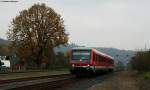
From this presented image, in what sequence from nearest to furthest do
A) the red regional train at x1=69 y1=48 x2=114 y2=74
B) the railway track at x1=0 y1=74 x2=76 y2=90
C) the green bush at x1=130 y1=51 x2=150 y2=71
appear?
the railway track at x1=0 y1=74 x2=76 y2=90 → the red regional train at x1=69 y1=48 x2=114 y2=74 → the green bush at x1=130 y1=51 x2=150 y2=71

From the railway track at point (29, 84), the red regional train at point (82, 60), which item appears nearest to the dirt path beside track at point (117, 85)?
the railway track at point (29, 84)

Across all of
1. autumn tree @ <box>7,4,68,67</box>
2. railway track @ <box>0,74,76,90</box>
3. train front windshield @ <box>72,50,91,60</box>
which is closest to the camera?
railway track @ <box>0,74,76,90</box>

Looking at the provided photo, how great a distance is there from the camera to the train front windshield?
45312 mm

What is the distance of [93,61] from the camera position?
4616cm

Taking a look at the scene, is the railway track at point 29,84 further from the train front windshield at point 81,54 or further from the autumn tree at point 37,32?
the autumn tree at point 37,32

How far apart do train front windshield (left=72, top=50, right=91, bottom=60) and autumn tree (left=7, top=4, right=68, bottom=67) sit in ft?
109

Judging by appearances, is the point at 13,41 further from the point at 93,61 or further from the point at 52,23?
the point at 93,61

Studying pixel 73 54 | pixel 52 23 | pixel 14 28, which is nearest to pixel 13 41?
pixel 14 28

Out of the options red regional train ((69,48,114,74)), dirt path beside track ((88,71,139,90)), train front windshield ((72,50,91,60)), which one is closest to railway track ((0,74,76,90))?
dirt path beside track ((88,71,139,90))

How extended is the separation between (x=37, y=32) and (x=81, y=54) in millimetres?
35197

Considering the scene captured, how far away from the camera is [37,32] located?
79.9 m

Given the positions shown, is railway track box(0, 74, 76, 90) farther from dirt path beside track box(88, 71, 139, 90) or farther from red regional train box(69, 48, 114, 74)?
red regional train box(69, 48, 114, 74)

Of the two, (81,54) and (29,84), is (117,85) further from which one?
(81,54)

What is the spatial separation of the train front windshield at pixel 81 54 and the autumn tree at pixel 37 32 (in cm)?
3332
